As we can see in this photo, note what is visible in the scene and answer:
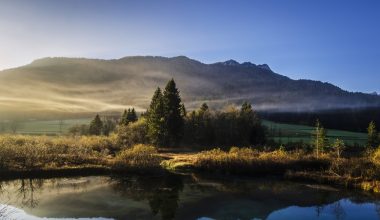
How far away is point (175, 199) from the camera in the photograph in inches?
1852

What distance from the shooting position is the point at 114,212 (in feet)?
133

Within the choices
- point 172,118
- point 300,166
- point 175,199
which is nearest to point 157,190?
point 175,199

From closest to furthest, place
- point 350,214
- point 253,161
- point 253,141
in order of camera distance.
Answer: point 350,214 < point 253,161 < point 253,141

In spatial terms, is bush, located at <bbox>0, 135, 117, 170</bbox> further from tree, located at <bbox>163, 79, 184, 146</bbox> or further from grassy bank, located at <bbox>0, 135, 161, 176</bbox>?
tree, located at <bbox>163, 79, 184, 146</bbox>

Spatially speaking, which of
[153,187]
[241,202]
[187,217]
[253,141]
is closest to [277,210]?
[241,202]

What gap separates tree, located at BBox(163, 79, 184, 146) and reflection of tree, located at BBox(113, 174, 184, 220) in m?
30.4

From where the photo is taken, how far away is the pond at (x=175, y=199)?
134ft

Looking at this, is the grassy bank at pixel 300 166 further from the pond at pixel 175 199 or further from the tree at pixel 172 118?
the tree at pixel 172 118

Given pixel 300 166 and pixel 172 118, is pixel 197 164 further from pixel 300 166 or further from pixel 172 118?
pixel 172 118

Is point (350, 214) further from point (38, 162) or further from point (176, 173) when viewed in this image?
point (38, 162)

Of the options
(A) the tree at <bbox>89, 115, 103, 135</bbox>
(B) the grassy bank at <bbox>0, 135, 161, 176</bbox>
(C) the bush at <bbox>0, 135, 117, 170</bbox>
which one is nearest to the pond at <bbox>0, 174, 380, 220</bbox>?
(B) the grassy bank at <bbox>0, 135, 161, 176</bbox>

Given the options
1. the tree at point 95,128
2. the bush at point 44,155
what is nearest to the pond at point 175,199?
the bush at point 44,155

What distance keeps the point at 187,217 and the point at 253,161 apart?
2870 cm

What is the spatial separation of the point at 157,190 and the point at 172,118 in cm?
4152
